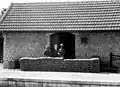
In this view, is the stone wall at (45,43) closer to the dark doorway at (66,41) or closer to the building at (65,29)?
the building at (65,29)

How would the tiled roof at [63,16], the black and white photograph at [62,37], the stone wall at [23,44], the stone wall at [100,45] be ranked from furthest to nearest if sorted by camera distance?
the stone wall at [23,44], the tiled roof at [63,16], the stone wall at [100,45], the black and white photograph at [62,37]

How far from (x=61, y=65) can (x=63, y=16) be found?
510 cm

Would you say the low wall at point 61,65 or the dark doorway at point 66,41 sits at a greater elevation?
the dark doorway at point 66,41

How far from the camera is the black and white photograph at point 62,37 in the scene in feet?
53.7

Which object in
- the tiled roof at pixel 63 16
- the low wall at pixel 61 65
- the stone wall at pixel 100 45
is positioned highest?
the tiled roof at pixel 63 16

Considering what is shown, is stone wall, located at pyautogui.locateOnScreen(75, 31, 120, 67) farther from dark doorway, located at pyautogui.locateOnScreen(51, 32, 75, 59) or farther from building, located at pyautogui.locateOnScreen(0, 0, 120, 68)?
dark doorway, located at pyautogui.locateOnScreen(51, 32, 75, 59)

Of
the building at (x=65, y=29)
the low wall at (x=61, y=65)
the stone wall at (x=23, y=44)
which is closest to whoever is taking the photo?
the low wall at (x=61, y=65)

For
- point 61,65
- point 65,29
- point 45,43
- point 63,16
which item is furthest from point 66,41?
point 61,65

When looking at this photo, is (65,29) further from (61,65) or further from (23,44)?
(23,44)

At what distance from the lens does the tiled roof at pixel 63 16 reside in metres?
18.3

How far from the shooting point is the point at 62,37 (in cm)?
2077

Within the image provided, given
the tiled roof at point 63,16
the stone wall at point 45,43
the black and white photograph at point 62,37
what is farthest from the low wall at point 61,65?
the tiled roof at point 63,16

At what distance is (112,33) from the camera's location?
58.7 ft

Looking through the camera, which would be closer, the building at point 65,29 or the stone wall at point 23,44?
the building at point 65,29
